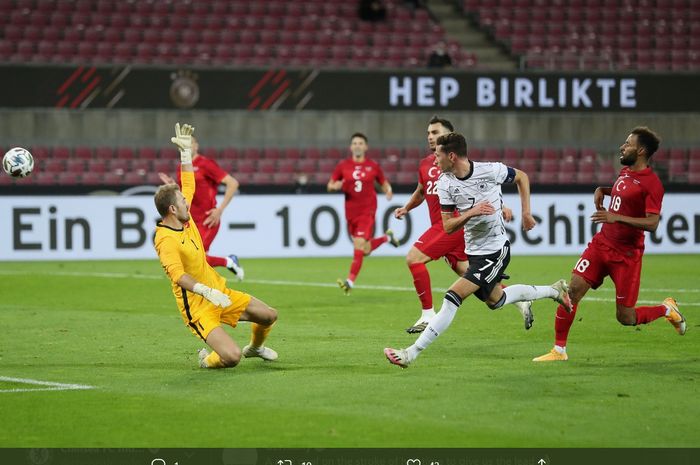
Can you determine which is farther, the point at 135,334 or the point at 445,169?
the point at 135,334

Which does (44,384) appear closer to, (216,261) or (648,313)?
(648,313)

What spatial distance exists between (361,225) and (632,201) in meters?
8.67

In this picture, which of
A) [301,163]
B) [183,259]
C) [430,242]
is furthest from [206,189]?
[301,163]

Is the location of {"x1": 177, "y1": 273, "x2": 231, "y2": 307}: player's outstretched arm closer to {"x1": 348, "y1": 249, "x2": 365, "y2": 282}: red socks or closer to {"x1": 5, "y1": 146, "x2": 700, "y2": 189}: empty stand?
{"x1": 348, "y1": 249, "x2": 365, "y2": 282}: red socks

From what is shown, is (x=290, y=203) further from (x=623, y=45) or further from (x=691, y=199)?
(x=623, y=45)

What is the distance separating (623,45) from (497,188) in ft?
87.3

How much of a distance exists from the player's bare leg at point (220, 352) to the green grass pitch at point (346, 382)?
0.10 m

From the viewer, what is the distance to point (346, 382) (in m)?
8.93

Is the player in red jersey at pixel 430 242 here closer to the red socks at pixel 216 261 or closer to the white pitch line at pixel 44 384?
the white pitch line at pixel 44 384

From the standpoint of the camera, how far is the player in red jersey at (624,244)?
10.0m

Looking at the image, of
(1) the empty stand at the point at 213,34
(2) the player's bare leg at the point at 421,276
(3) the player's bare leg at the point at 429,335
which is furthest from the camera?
(1) the empty stand at the point at 213,34

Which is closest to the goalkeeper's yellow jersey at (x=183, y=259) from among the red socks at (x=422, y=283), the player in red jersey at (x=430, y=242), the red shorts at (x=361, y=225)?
the player in red jersey at (x=430, y=242)

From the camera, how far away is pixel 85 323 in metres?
13.3

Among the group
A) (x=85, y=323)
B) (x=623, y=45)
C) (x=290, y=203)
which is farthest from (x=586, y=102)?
(x=85, y=323)
